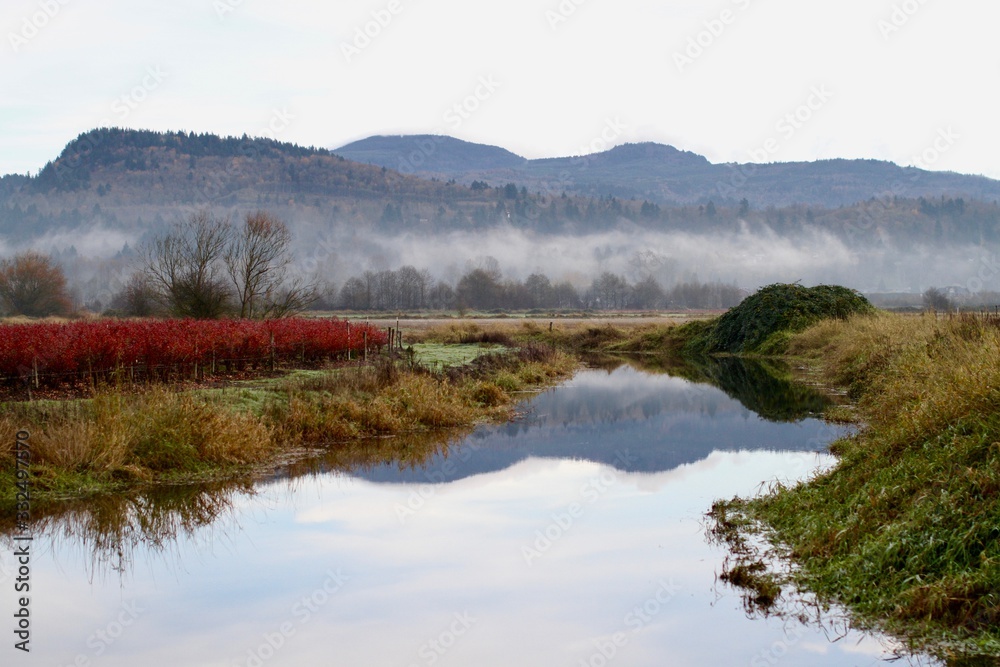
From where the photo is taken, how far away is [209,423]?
45.7ft

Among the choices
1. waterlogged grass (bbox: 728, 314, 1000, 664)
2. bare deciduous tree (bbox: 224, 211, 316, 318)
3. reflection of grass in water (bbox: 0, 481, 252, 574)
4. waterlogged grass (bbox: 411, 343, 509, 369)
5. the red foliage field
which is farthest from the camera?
bare deciduous tree (bbox: 224, 211, 316, 318)

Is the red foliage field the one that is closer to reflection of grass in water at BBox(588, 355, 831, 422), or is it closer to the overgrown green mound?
reflection of grass in water at BBox(588, 355, 831, 422)

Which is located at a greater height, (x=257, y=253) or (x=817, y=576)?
(x=257, y=253)

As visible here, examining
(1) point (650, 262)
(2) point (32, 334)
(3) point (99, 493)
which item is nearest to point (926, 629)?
(3) point (99, 493)

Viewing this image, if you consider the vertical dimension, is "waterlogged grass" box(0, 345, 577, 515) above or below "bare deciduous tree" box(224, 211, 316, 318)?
below

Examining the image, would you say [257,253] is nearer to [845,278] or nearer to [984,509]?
[984,509]

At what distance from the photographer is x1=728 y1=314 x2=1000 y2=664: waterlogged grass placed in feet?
23.2

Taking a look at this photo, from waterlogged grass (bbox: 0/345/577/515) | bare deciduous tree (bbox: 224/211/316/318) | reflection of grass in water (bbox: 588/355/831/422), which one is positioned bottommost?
reflection of grass in water (bbox: 588/355/831/422)

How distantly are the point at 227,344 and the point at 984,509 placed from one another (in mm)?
16925

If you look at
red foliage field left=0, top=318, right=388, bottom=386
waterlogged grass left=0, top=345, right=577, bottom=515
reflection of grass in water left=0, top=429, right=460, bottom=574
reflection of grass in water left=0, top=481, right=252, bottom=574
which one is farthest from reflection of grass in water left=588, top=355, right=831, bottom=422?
reflection of grass in water left=0, top=481, right=252, bottom=574

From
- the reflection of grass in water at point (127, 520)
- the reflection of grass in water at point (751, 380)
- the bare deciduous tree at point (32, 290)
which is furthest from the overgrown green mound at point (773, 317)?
the bare deciduous tree at point (32, 290)

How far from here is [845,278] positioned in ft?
631

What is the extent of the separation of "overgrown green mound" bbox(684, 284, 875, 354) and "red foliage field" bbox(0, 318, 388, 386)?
22.4 meters

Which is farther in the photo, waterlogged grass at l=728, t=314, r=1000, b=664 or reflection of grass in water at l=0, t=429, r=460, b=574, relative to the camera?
reflection of grass in water at l=0, t=429, r=460, b=574
